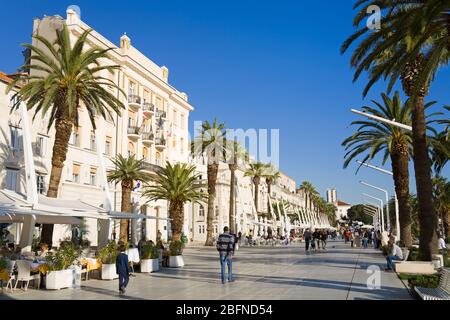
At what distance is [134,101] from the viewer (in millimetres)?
44531

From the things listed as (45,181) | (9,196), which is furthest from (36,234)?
(9,196)

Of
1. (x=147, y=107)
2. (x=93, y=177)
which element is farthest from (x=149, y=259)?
(x=147, y=107)

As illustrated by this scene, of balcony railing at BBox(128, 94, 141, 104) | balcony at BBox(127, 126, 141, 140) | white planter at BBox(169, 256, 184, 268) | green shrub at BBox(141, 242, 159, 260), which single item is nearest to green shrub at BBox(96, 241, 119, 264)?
green shrub at BBox(141, 242, 159, 260)

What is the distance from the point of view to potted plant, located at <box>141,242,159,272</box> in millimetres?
20203

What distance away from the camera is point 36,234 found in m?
33.3

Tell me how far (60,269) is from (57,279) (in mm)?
354

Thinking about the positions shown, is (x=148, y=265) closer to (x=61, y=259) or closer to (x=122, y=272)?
(x=61, y=259)

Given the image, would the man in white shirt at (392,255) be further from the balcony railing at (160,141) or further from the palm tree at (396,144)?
the balcony railing at (160,141)

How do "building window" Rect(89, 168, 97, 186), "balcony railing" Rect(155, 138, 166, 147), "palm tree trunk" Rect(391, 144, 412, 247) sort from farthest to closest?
"balcony railing" Rect(155, 138, 166, 147), "building window" Rect(89, 168, 97, 186), "palm tree trunk" Rect(391, 144, 412, 247)

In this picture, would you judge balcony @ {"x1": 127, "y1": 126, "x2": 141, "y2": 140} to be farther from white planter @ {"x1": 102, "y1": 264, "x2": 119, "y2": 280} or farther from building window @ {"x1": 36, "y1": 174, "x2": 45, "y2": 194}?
white planter @ {"x1": 102, "y1": 264, "x2": 119, "y2": 280}

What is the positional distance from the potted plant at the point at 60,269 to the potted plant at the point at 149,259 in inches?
191

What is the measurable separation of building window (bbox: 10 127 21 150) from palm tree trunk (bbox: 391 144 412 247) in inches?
909

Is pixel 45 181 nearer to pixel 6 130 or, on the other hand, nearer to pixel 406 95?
pixel 6 130
